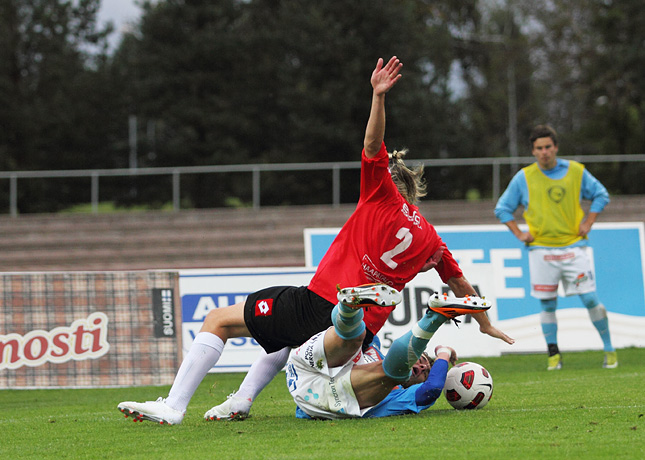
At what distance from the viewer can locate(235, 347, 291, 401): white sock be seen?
5.75 metres

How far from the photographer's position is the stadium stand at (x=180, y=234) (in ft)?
60.5

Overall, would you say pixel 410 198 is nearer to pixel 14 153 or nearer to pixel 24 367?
pixel 24 367

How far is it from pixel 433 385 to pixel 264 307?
113 cm

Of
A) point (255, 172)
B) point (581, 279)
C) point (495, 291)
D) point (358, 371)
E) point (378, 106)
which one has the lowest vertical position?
point (495, 291)

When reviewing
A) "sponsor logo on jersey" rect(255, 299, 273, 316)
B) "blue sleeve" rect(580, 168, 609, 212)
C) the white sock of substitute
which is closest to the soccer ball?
"sponsor logo on jersey" rect(255, 299, 273, 316)

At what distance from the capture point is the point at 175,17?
2891 centimetres

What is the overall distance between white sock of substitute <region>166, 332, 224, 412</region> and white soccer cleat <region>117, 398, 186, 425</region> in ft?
0.17

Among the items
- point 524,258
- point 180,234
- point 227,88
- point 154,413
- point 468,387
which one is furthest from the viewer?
point 227,88

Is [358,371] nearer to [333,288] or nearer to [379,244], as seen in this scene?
[333,288]

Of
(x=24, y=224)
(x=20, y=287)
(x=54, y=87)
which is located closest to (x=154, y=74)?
(x=54, y=87)

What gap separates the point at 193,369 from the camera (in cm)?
533

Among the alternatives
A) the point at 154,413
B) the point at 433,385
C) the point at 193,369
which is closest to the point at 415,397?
the point at 433,385

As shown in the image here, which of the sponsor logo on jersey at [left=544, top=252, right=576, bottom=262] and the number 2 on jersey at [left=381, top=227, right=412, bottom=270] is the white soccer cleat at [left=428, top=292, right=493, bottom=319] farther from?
the sponsor logo on jersey at [left=544, top=252, right=576, bottom=262]

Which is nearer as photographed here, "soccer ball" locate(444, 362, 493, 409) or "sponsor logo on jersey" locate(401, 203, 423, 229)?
"sponsor logo on jersey" locate(401, 203, 423, 229)
